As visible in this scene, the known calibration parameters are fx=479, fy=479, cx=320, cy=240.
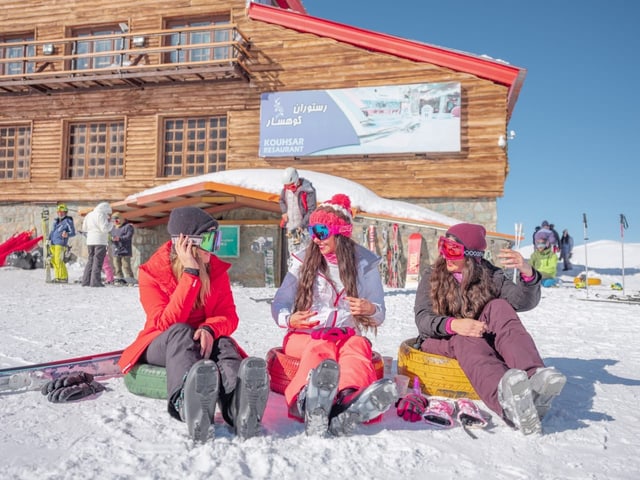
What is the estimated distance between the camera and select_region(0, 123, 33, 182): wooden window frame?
54.3 ft

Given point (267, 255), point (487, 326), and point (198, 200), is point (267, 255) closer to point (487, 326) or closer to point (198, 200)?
point (198, 200)

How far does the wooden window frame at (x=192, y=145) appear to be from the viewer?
595 inches

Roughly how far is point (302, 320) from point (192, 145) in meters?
13.3

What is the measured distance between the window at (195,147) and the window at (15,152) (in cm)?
531

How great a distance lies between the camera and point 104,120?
15.9 metres

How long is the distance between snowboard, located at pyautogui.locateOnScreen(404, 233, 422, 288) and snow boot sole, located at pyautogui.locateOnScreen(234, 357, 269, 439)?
32.3 feet

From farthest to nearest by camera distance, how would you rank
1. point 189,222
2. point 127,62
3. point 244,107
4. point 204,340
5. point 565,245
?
point 565,245 → point 127,62 → point 244,107 → point 189,222 → point 204,340

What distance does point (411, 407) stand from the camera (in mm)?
2787

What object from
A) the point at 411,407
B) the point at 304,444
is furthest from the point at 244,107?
the point at 304,444

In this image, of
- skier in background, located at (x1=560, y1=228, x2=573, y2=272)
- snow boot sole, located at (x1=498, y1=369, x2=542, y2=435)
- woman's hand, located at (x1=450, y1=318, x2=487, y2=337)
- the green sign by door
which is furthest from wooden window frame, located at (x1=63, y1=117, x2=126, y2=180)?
skier in background, located at (x1=560, y1=228, x2=573, y2=272)

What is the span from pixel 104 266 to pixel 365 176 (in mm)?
7261

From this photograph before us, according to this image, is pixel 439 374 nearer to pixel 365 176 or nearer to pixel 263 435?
pixel 263 435

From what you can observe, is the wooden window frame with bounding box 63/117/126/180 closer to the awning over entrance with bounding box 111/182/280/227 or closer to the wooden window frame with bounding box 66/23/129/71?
the wooden window frame with bounding box 66/23/129/71

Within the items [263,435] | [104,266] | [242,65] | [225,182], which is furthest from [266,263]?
[263,435]
